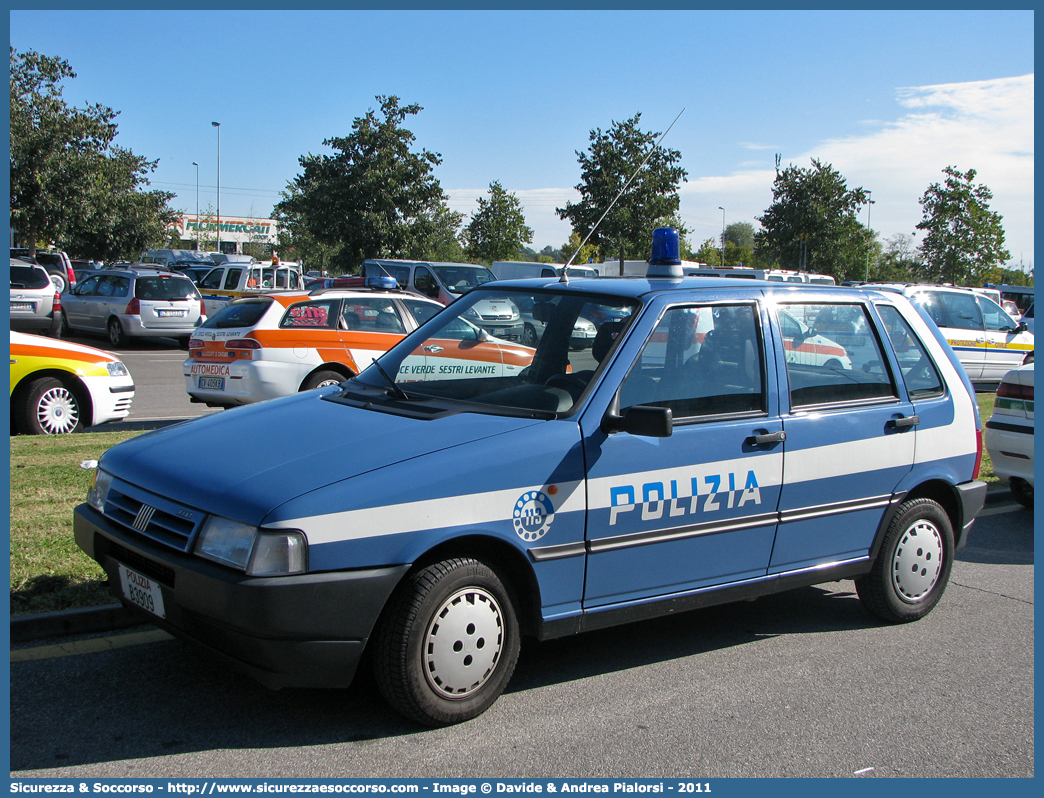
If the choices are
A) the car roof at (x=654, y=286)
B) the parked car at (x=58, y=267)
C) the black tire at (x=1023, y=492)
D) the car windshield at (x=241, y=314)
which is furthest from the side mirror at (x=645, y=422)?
the parked car at (x=58, y=267)

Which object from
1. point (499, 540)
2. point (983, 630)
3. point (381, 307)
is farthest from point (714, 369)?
point (381, 307)

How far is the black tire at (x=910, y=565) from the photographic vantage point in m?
4.95

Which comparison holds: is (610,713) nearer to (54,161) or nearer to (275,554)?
(275,554)

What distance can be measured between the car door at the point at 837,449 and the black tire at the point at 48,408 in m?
7.60

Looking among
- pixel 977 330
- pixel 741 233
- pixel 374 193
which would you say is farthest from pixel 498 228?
pixel 741 233

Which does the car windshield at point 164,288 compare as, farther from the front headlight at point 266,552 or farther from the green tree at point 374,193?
the front headlight at point 266,552

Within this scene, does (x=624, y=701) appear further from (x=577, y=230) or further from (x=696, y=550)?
(x=577, y=230)

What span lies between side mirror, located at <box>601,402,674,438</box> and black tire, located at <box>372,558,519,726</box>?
81cm

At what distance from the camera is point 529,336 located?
4.65 meters

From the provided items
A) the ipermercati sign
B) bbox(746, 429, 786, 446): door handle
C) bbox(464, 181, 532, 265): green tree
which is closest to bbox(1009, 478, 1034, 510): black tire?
bbox(746, 429, 786, 446): door handle

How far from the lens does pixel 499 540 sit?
11.9 feet

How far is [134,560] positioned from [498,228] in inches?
1696

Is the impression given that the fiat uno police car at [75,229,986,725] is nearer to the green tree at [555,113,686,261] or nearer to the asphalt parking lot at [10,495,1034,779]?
the asphalt parking lot at [10,495,1034,779]

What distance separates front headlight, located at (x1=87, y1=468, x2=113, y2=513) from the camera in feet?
13.0
